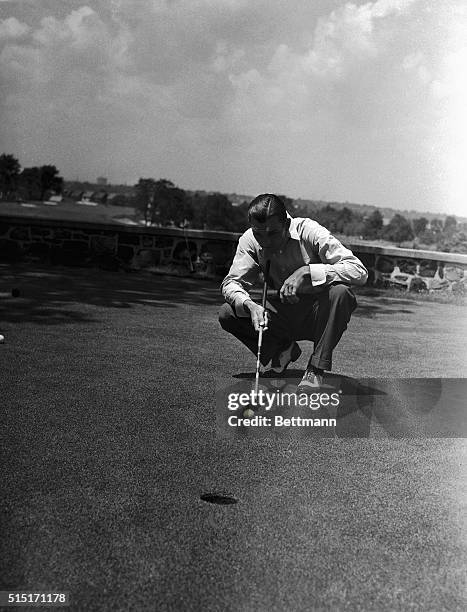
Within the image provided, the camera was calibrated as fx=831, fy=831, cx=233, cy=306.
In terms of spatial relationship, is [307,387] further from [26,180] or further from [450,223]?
[26,180]

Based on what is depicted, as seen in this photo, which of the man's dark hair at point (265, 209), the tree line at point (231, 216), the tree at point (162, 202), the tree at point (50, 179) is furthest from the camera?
the tree at point (50, 179)

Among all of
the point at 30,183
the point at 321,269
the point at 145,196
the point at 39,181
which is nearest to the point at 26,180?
the point at 30,183

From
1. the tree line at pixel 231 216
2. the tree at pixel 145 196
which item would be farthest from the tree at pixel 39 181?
the tree at pixel 145 196

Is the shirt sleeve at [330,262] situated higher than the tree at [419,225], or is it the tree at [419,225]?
the tree at [419,225]

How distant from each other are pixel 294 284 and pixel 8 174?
15666 mm

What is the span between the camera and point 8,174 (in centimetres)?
1902

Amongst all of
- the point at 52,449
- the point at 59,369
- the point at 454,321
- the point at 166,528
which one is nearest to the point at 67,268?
the point at 454,321

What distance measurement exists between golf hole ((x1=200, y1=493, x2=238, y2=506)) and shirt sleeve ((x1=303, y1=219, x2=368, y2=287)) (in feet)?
6.03

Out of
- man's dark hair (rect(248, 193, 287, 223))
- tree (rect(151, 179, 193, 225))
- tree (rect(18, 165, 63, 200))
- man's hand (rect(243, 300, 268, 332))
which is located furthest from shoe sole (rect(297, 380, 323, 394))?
tree (rect(18, 165, 63, 200))

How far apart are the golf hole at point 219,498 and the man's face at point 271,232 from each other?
1757 mm

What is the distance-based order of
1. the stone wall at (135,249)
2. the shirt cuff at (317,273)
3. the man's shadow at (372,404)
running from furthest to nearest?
the stone wall at (135,249), the shirt cuff at (317,273), the man's shadow at (372,404)

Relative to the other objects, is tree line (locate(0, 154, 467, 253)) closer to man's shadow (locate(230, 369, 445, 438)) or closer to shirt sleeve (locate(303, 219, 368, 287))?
man's shadow (locate(230, 369, 445, 438))

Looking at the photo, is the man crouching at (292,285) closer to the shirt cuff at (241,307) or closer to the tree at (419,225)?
the shirt cuff at (241,307)

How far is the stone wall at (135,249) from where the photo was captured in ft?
45.0
